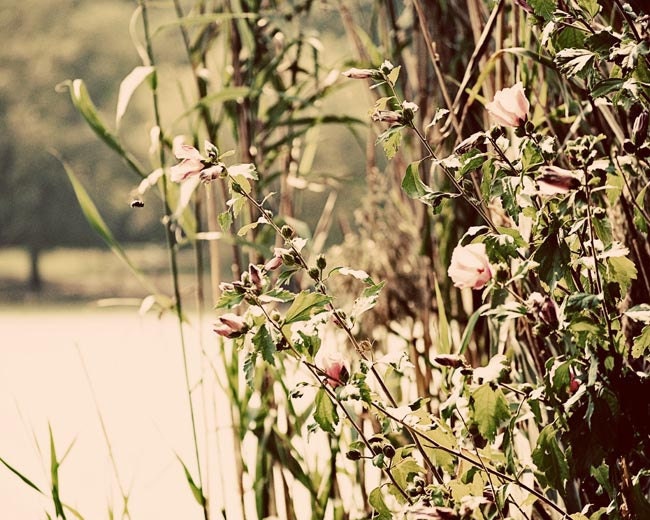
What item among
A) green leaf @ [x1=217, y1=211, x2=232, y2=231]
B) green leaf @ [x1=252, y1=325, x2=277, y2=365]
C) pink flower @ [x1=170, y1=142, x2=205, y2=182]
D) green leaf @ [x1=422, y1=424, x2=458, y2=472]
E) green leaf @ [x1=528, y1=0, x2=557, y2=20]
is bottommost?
green leaf @ [x1=422, y1=424, x2=458, y2=472]

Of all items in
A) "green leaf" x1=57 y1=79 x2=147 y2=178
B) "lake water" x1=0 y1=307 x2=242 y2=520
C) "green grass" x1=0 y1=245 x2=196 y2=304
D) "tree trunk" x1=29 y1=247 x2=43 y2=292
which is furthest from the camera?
"tree trunk" x1=29 y1=247 x2=43 y2=292

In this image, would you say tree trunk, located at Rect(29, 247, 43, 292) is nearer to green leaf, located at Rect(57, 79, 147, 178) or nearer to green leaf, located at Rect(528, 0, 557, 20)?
green leaf, located at Rect(57, 79, 147, 178)

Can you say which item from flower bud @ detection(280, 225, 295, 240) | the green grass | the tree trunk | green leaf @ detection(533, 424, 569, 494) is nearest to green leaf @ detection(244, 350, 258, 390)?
flower bud @ detection(280, 225, 295, 240)

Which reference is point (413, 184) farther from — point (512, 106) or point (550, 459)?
point (550, 459)

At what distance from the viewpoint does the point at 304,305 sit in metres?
0.72

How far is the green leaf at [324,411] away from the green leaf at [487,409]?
4.2 inches

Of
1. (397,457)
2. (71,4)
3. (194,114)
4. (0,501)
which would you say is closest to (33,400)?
(0,501)

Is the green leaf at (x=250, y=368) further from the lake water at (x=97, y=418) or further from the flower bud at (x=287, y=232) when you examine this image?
the lake water at (x=97, y=418)

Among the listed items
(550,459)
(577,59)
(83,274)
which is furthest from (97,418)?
(83,274)

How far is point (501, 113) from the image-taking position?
2.37ft

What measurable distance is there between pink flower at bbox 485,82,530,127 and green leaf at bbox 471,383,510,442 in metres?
0.20

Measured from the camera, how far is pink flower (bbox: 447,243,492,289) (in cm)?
73

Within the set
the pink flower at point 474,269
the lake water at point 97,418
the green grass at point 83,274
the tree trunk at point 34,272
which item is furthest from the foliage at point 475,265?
the tree trunk at point 34,272

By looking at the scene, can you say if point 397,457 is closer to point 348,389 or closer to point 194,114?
point 348,389
